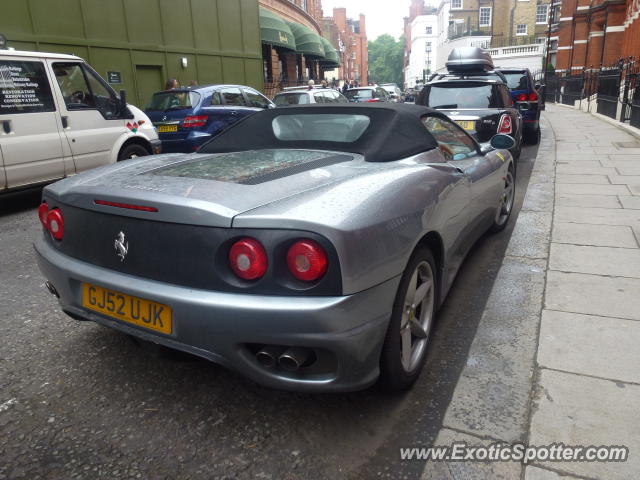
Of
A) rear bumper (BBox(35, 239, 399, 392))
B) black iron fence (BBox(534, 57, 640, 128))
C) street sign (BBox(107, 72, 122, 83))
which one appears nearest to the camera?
rear bumper (BBox(35, 239, 399, 392))

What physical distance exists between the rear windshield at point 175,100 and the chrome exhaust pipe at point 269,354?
859 cm

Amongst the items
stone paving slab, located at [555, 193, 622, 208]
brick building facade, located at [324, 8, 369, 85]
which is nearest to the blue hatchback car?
stone paving slab, located at [555, 193, 622, 208]

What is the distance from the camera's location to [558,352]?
2.86 m

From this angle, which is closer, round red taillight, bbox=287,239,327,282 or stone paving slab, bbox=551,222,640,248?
round red taillight, bbox=287,239,327,282

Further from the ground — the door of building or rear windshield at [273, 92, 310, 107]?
the door of building

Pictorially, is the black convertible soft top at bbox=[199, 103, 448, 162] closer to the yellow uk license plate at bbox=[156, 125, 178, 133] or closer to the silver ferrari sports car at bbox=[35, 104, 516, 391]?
the silver ferrari sports car at bbox=[35, 104, 516, 391]

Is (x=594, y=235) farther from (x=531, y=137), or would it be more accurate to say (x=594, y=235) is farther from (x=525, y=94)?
(x=531, y=137)

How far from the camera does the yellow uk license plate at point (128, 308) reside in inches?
82.0

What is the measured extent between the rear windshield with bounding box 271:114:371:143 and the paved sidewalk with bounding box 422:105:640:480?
144 centimetres

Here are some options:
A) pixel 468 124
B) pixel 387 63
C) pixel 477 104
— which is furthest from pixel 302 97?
pixel 387 63

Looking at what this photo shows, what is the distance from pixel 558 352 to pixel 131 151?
6720 mm

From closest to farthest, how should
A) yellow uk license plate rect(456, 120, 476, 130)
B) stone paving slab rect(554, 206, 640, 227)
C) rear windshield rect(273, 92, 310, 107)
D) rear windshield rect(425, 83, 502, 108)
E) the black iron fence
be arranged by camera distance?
stone paving slab rect(554, 206, 640, 227) < yellow uk license plate rect(456, 120, 476, 130) < rear windshield rect(425, 83, 502, 108) < rear windshield rect(273, 92, 310, 107) < the black iron fence

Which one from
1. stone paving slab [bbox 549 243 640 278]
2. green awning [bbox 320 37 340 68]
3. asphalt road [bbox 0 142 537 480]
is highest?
green awning [bbox 320 37 340 68]

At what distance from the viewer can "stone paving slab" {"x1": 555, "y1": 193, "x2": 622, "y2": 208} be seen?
6329 millimetres
